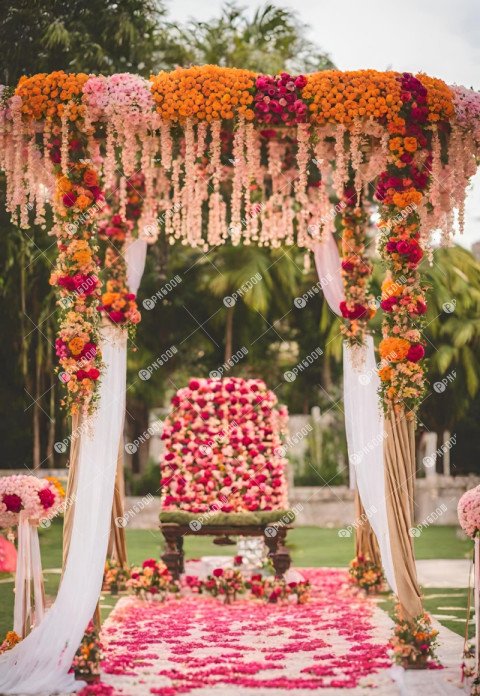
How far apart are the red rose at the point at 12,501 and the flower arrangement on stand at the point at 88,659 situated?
824 millimetres

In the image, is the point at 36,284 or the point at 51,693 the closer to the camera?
the point at 51,693

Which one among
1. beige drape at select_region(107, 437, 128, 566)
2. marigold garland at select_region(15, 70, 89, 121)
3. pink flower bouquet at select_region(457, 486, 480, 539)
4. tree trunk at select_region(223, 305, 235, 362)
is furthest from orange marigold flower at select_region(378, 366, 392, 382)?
tree trunk at select_region(223, 305, 235, 362)

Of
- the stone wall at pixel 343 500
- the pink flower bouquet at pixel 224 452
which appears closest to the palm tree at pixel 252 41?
the stone wall at pixel 343 500

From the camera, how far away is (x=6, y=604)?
823 centimetres

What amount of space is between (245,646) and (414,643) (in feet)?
4.40

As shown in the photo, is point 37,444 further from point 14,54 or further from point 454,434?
point 454,434

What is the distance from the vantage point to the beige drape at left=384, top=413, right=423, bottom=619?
5805 mm

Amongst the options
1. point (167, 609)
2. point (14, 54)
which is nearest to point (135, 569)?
point (167, 609)

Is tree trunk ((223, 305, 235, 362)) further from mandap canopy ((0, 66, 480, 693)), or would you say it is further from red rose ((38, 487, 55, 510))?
red rose ((38, 487, 55, 510))

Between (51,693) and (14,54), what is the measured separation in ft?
37.0

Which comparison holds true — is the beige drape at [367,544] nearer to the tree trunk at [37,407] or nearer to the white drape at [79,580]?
the white drape at [79,580]

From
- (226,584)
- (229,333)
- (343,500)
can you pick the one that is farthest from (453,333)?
(226,584)

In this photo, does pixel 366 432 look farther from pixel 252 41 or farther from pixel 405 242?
pixel 252 41

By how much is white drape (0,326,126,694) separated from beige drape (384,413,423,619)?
171 centimetres
